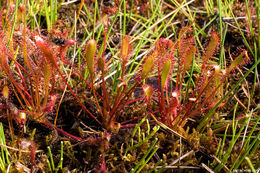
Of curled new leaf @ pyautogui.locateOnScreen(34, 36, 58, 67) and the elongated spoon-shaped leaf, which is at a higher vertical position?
curled new leaf @ pyautogui.locateOnScreen(34, 36, 58, 67)

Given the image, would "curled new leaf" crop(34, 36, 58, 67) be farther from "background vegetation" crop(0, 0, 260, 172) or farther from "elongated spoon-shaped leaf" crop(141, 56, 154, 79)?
"elongated spoon-shaped leaf" crop(141, 56, 154, 79)

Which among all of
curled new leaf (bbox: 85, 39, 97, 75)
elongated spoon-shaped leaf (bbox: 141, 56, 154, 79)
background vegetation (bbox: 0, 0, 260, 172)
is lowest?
background vegetation (bbox: 0, 0, 260, 172)

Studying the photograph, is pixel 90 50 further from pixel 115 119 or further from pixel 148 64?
pixel 115 119

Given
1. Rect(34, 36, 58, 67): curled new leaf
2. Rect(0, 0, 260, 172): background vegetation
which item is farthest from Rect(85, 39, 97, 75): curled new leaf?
Rect(34, 36, 58, 67): curled new leaf

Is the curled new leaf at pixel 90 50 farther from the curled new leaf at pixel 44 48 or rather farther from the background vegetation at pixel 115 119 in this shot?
the curled new leaf at pixel 44 48

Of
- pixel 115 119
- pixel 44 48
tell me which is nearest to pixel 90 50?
pixel 44 48

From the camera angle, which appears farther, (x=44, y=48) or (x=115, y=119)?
(x=115, y=119)

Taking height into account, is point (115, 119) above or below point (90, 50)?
below

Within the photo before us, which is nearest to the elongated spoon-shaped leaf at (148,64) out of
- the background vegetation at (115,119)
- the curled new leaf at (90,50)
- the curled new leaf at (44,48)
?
the background vegetation at (115,119)

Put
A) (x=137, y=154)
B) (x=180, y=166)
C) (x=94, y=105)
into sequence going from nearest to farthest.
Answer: (x=180, y=166)
(x=137, y=154)
(x=94, y=105)

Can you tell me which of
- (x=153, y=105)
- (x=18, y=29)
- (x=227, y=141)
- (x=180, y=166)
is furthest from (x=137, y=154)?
(x=18, y=29)

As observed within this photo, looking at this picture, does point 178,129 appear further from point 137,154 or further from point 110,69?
point 110,69
